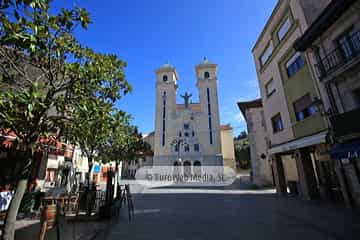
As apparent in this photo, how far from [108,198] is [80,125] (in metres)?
4.04

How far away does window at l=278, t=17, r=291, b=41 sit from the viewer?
10.9m

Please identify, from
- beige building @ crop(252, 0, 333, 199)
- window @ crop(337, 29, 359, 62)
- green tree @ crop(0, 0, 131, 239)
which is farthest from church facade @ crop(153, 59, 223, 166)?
green tree @ crop(0, 0, 131, 239)

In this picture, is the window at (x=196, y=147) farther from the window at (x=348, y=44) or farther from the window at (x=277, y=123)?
the window at (x=348, y=44)

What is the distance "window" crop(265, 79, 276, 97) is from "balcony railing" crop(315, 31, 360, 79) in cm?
503

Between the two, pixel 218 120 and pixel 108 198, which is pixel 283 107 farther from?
pixel 218 120

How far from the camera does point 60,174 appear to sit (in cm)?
1227

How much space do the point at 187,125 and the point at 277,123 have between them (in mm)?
30229

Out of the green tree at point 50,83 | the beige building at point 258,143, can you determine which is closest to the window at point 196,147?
the beige building at point 258,143

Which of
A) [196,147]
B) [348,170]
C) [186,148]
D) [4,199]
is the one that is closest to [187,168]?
[186,148]

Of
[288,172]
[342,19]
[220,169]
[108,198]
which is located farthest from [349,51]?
[220,169]

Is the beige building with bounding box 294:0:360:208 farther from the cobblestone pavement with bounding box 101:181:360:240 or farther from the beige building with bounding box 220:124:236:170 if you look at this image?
the beige building with bounding box 220:124:236:170

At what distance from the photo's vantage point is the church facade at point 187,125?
1537 inches

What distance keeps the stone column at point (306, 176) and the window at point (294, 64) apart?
4852 mm

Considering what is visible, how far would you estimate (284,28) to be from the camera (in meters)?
11.4
